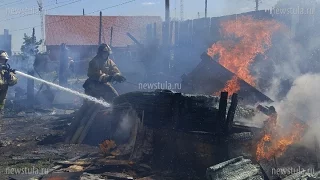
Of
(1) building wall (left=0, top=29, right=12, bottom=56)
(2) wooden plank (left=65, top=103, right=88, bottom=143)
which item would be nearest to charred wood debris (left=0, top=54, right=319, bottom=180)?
(2) wooden plank (left=65, top=103, right=88, bottom=143)

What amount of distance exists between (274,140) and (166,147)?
2.49 m

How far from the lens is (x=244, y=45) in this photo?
43.3 ft

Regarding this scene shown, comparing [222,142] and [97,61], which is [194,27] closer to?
[97,61]

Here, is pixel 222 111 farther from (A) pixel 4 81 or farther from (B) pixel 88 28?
(B) pixel 88 28

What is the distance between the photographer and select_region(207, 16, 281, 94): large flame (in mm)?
12062

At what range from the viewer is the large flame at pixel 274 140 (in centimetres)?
709

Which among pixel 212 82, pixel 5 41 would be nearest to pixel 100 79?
pixel 212 82

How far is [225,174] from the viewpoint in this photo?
6035 mm

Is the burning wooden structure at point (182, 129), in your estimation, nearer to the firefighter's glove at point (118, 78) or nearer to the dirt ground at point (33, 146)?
the dirt ground at point (33, 146)

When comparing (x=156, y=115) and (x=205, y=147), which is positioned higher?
(x=156, y=115)

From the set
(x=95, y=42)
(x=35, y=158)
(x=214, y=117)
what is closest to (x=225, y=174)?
(x=214, y=117)

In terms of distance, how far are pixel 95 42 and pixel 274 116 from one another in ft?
117

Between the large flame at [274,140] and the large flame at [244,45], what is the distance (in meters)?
2.84

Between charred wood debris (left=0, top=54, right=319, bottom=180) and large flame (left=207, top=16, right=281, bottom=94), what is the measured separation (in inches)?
82.7
